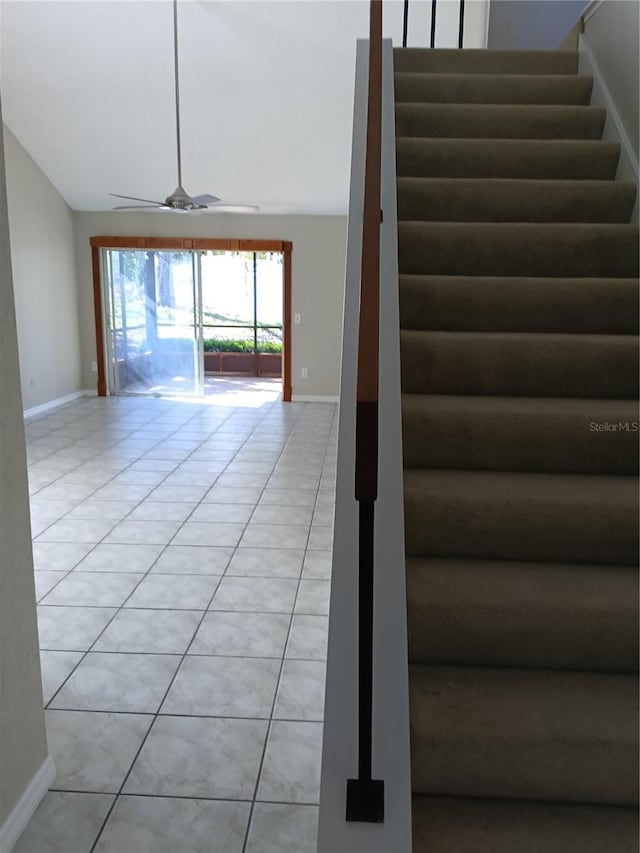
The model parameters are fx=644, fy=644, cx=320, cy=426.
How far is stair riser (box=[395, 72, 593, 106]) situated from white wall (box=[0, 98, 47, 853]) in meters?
2.42

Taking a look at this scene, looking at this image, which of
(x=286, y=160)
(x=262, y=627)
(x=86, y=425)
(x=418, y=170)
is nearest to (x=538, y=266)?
(x=418, y=170)

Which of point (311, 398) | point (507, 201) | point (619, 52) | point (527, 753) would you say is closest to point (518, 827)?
point (527, 753)

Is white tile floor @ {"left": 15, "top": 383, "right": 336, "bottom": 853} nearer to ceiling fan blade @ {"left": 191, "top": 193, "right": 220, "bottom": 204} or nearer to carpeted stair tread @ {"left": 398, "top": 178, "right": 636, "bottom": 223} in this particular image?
carpeted stair tread @ {"left": 398, "top": 178, "right": 636, "bottom": 223}

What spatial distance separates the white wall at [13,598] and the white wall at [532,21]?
389 centimetres

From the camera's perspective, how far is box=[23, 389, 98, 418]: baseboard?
776 cm

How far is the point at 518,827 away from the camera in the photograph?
140cm

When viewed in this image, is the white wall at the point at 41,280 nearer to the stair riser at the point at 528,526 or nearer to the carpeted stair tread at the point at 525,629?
the stair riser at the point at 528,526

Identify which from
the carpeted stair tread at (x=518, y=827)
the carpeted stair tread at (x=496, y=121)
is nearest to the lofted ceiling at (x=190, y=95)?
the carpeted stair tread at (x=496, y=121)

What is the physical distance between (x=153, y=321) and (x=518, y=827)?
869 cm

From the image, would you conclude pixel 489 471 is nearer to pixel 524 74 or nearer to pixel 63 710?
pixel 63 710

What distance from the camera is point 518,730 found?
4.74ft

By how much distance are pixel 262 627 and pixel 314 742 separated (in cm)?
81

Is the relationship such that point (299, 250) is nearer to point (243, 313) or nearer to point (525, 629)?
point (243, 313)

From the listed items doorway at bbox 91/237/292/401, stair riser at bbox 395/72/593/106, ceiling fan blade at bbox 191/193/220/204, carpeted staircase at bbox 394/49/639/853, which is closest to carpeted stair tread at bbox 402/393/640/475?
carpeted staircase at bbox 394/49/639/853
